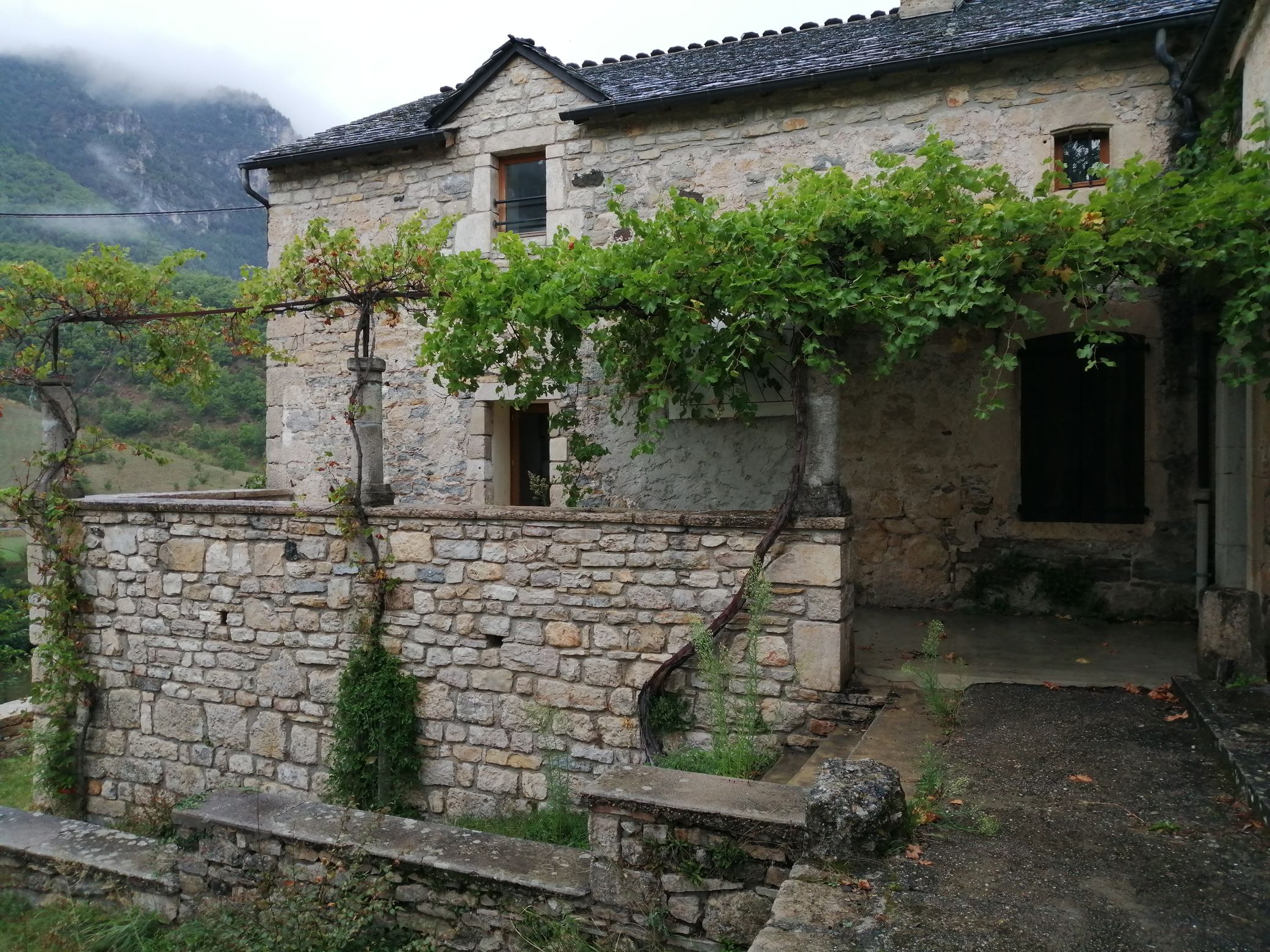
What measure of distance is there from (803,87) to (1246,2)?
10.1ft

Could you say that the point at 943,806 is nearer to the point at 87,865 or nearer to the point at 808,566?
the point at 808,566

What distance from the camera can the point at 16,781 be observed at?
7688 millimetres

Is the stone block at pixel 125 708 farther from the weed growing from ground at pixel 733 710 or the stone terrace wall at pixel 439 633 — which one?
the weed growing from ground at pixel 733 710

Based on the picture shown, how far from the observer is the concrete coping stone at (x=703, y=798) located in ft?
A: 10.5

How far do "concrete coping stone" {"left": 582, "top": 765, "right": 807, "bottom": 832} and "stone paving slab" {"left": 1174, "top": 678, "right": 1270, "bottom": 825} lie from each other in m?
1.55

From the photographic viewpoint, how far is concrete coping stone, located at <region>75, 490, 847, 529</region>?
4738 millimetres

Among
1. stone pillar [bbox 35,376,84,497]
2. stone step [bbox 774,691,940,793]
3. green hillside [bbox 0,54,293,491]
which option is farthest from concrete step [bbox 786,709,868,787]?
green hillside [bbox 0,54,293,491]

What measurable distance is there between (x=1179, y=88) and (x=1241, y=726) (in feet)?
15.1

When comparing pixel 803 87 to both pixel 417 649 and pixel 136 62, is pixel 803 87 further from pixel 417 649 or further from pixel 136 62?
pixel 136 62

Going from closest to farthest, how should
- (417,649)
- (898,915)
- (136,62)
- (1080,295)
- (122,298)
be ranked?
(898,915)
(1080,295)
(417,649)
(122,298)
(136,62)

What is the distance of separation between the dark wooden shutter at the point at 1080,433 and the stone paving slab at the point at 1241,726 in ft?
8.64

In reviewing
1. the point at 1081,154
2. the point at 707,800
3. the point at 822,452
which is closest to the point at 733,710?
the point at 707,800

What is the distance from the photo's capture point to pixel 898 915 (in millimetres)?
2453

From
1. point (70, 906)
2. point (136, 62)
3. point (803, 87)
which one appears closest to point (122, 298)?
point (70, 906)
